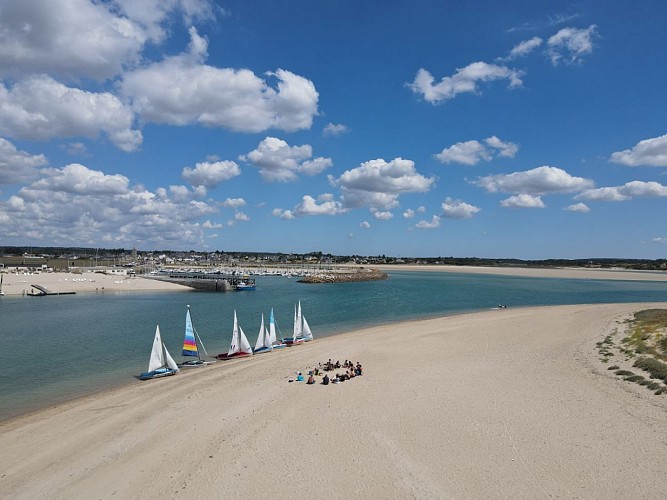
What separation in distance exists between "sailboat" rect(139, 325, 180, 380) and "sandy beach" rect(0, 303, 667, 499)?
5.67 ft

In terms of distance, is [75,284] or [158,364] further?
[75,284]

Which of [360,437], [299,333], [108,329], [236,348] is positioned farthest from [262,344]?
[360,437]

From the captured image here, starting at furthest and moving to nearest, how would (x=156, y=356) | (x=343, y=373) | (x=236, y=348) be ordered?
(x=236, y=348) < (x=156, y=356) < (x=343, y=373)

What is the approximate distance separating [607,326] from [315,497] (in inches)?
1531

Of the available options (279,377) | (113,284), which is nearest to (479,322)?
(279,377)

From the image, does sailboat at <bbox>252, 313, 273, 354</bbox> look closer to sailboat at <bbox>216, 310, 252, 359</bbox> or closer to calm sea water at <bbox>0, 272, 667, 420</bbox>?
sailboat at <bbox>216, 310, 252, 359</bbox>

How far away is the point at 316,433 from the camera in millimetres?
15727

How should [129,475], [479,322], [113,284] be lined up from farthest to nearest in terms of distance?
1. [113,284]
2. [479,322]
3. [129,475]

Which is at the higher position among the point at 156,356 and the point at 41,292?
the point at 156,356

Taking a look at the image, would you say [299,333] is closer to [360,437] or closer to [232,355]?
[232,355]

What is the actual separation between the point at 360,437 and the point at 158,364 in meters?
16.5

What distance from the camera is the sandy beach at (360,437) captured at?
12.1 meters

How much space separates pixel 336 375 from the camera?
24.5 metres

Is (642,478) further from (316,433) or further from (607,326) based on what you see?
(607,326)
